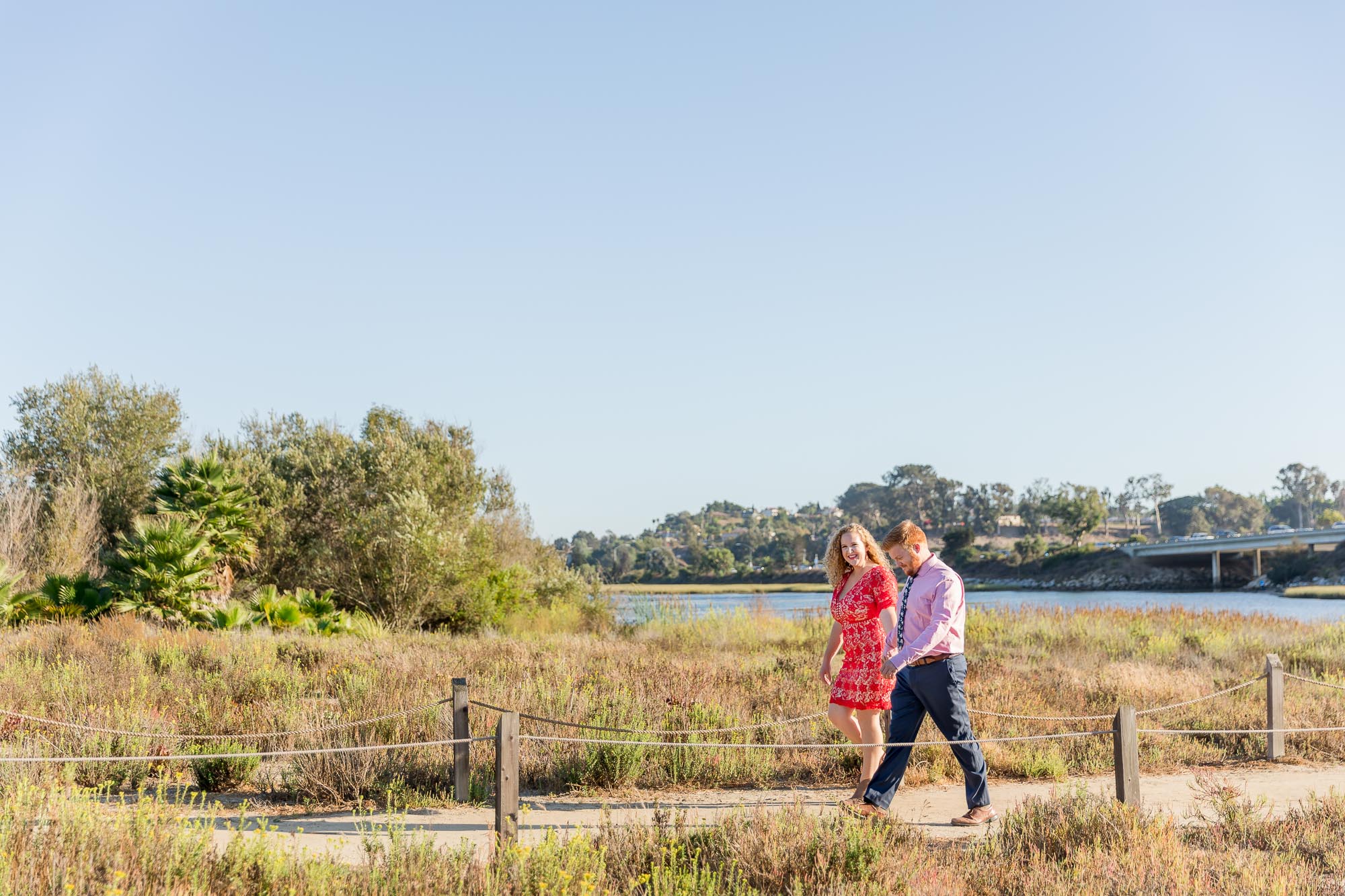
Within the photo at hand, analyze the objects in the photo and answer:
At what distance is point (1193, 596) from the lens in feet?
208

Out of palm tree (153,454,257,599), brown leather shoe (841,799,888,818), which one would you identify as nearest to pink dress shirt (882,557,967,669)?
brown leather shoe (841,799,888,818)

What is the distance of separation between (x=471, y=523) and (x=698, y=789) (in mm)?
15369

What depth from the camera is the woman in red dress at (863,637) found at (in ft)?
21.2

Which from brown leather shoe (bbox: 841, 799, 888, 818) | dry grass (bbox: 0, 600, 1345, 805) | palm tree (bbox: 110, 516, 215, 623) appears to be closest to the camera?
brown leather shoe (bbox: 841, 799, 888, 818)

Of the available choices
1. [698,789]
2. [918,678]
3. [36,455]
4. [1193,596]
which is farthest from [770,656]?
[1193,596]

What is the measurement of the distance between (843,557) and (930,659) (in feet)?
2.78

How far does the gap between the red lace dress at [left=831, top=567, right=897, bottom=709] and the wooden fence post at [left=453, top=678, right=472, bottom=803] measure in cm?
256

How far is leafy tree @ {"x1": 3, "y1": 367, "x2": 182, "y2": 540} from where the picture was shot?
27.7 m

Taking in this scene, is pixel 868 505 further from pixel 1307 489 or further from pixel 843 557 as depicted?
pixel 843 557

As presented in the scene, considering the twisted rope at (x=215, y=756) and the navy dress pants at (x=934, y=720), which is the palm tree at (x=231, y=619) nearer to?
the twisted rope at (x=215, y=756)

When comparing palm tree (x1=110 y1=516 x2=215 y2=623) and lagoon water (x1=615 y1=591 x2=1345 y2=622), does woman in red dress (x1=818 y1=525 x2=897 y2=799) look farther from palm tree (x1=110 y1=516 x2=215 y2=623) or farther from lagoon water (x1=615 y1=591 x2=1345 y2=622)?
palm tree (x1=110 y1=516 x2=215 y2=623)

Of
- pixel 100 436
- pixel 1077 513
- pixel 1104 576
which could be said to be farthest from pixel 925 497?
pixel 100 436

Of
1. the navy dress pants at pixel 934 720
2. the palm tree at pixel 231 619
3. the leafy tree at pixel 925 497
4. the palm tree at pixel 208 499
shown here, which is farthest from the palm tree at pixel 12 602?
the leafy tree at pixel 925 497

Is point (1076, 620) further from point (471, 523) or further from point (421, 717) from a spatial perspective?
point (421, 717)
